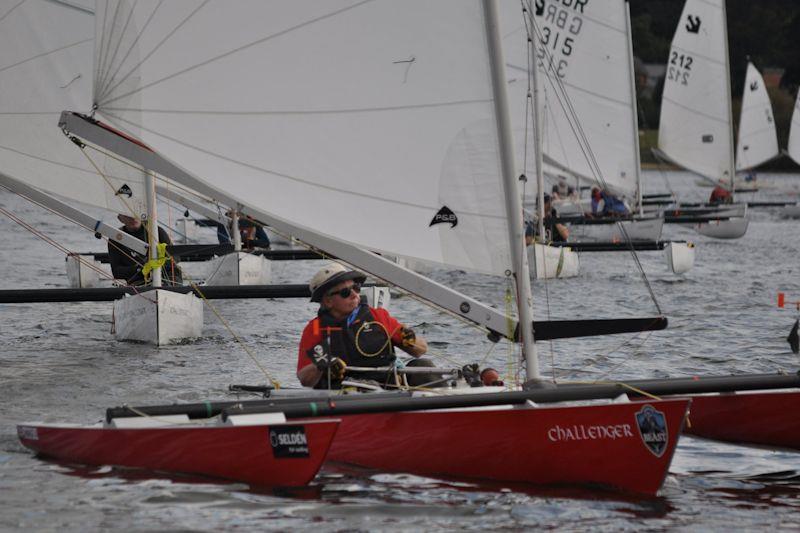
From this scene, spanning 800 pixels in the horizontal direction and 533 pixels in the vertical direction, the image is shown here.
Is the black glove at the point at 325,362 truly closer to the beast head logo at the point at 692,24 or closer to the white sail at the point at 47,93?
the white sail at the point at 47,93

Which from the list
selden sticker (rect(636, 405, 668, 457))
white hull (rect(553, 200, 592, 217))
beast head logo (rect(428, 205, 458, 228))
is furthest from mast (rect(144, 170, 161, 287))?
white hull (rect(553, 200, 592, 217))

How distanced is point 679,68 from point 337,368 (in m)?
31.7

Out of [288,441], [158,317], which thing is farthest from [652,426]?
[158,317]

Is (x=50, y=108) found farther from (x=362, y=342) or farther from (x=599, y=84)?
(x=599, y=84)

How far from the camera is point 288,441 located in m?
7.35

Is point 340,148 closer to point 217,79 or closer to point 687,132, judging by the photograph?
point 217,79

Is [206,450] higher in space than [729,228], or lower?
lower

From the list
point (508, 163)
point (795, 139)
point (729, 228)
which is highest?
point (795, 139)

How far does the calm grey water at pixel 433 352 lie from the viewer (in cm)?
715

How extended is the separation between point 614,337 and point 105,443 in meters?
8.27

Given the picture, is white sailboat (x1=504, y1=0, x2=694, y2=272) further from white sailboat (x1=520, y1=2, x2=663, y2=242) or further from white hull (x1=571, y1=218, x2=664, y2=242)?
white hull (x1=571, y1=218, x2=664, y2=242)

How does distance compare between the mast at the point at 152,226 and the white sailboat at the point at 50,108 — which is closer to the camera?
the mast at the point at 152,226

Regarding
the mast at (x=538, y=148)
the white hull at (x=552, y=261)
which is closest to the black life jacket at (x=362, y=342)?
the white hull at (x=552, y=261)

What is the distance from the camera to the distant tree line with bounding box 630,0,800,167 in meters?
91.7
